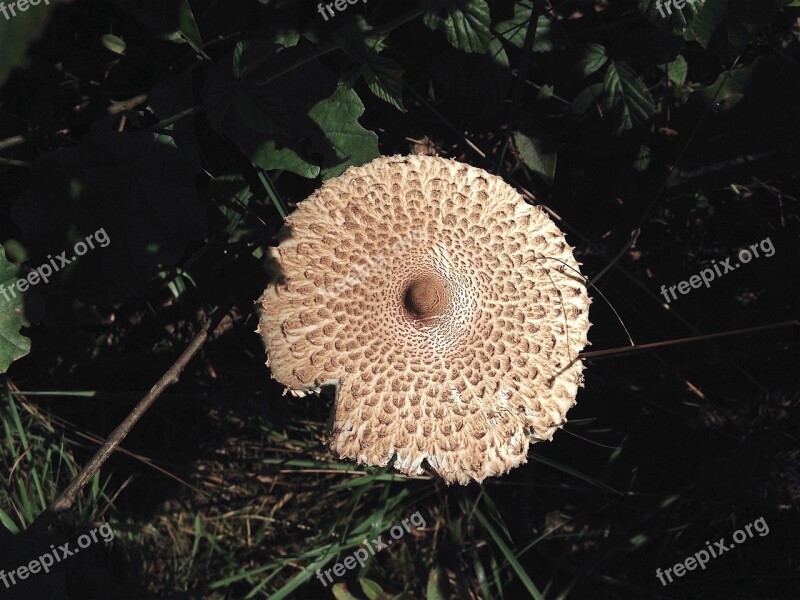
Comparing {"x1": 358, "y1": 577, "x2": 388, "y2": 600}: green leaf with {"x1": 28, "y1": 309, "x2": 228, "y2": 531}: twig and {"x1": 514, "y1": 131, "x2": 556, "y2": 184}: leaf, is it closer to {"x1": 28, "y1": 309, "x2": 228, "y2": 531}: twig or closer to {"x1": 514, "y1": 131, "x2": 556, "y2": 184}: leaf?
{"x1": 28, "y1": 309, "x2": 228, "y2": 531}: twig

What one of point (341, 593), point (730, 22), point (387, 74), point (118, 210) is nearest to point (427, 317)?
point (387, 74)

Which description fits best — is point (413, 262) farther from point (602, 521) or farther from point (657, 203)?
point (602, 521)

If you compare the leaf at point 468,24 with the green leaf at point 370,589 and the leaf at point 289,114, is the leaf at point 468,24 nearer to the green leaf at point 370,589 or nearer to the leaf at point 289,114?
the leaf at point 289,114

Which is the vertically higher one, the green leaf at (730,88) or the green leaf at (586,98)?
the green leaf at (586,98)

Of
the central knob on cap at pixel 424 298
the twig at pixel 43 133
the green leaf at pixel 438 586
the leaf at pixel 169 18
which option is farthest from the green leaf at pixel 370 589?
the leaf at pixel 169 18

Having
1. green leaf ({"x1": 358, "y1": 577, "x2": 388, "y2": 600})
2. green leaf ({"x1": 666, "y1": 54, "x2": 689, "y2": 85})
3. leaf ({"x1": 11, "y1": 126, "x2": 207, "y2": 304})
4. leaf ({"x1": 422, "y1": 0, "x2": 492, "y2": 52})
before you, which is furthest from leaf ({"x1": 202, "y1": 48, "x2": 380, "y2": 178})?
green leaf ({"x1": 358, "y1": 577, "x2": 388, "y2": 600})

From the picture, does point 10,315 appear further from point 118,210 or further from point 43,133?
point 43,133
